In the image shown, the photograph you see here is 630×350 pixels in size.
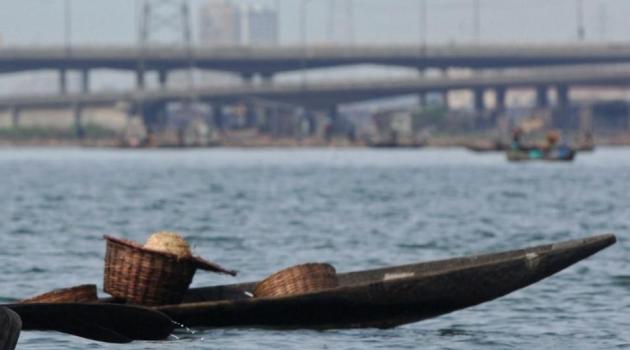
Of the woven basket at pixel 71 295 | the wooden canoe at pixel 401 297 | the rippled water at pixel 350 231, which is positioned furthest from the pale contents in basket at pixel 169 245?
the rippled water at pixel 350 231

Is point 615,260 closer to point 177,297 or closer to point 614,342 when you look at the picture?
point 614,342

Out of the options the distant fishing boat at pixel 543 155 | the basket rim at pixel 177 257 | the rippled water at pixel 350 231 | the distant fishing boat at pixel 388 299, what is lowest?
the distant fishing boat at pixel 543 155

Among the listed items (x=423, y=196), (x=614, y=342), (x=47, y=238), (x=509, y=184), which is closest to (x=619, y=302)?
(x=614, y=342)

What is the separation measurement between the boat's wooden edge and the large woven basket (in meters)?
0.47

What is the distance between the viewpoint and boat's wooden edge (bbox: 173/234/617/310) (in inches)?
939

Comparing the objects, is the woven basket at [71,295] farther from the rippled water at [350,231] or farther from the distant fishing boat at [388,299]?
the rippled water at [350,231]

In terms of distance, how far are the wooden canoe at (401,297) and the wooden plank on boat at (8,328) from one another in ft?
18.0

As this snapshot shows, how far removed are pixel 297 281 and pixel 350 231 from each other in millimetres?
26059

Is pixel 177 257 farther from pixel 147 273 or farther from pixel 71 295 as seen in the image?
pixel 71 295

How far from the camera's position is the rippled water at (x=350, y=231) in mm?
25578

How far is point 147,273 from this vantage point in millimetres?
23781

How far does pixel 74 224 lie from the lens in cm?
5494

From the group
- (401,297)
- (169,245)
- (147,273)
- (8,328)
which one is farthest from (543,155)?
(8,328)

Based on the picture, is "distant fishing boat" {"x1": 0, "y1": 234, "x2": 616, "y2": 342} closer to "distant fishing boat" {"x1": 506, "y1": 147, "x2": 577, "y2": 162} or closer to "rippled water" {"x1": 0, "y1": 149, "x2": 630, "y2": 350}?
"rippled water" {"x1": 0, "y1": 149, "x2": 630, "y2": 350}
